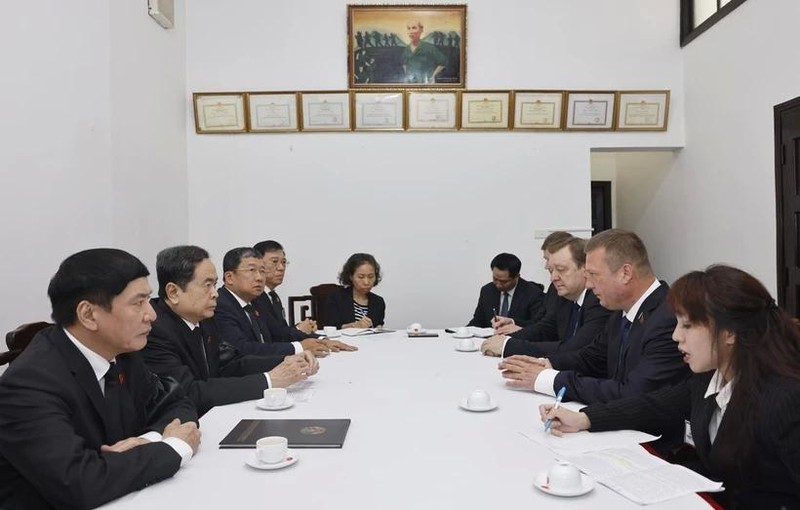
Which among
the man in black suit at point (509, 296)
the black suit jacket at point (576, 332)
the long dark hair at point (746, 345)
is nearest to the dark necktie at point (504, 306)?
the man in black suit at point (509, 296)

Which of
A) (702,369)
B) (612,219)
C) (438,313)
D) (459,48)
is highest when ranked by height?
(459,48)

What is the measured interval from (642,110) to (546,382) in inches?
184

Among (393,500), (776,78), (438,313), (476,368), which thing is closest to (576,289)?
(476,368)

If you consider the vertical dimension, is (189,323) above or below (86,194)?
below

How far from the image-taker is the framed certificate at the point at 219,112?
20.2 feet

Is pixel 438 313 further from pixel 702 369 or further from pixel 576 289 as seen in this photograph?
pixel 702 369

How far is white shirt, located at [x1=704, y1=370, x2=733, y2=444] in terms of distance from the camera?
1.77m

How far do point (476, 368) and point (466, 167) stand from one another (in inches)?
142

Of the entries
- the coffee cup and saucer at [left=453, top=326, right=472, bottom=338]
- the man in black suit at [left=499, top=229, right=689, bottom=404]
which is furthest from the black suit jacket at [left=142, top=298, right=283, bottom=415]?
the coffee cup and saucer at [left=453, top=326, right=472, bottom=338]

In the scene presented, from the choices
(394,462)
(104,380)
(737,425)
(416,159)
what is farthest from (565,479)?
(416,159)

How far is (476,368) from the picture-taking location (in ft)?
9.84

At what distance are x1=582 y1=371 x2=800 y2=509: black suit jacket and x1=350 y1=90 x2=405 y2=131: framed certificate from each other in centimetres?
462

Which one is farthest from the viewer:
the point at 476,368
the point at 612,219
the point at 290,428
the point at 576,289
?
the point at 612,219

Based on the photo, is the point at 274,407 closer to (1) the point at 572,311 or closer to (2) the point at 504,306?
(1) the point at 572,311
